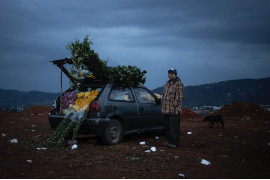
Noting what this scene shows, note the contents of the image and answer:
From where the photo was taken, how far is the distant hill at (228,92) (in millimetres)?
68875

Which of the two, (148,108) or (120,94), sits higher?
(120,94)

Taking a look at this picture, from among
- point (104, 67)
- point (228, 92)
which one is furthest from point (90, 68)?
point (228, 92)

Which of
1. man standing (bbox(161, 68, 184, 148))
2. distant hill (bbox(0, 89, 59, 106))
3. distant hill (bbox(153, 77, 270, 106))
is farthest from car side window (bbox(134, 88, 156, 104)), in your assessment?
distant hill (bbox(0, 89, 59, 106))

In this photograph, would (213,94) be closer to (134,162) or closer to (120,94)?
(120,94)

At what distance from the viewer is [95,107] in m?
6.45

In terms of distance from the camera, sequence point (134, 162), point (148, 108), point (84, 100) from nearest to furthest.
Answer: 1. point (134, 162)
2. point (84, 100)
3. point (148, 108)

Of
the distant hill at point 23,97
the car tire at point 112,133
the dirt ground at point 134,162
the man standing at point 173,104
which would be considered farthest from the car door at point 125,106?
the distant hill at point 23,97

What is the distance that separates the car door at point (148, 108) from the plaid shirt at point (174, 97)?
3.75 feet

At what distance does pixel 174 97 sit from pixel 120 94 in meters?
1.57

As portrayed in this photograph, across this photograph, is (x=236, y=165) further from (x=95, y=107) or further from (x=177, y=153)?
(x=95, y=107)

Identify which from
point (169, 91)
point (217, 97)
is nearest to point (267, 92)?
point (217, 97)

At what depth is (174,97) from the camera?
21.5 feet

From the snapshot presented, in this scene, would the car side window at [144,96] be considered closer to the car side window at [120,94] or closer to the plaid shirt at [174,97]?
the car side window at [120,94]

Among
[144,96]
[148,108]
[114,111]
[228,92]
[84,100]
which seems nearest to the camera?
[114,111]
